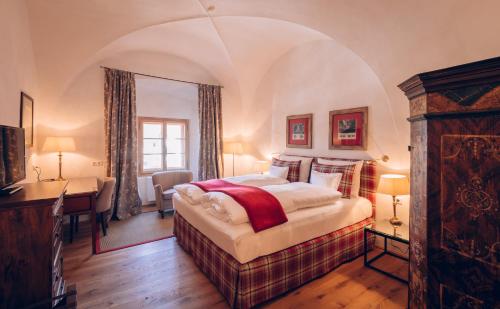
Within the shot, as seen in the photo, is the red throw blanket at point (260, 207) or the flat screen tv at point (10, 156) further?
the red throw blanket at point (260, 207)

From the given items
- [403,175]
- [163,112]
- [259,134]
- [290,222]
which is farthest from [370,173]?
[163,112]

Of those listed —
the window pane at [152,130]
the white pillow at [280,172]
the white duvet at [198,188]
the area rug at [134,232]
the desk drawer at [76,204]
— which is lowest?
the area rug at [134,232]

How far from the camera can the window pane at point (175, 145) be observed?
5387mm

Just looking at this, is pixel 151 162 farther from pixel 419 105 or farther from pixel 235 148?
pixel 419 105

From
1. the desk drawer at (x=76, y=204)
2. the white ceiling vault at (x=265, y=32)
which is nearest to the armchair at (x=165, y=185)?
the desk drawer at (x=76, y=204)

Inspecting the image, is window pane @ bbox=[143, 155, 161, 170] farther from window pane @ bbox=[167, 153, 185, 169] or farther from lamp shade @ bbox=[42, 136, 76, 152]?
lamp shade @ bbox=[42, 136, 76, 152]

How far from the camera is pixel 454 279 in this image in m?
1.10

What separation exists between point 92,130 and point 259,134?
10.3ft

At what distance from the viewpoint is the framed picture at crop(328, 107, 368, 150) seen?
10.6 feet

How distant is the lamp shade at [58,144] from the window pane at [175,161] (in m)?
2.01

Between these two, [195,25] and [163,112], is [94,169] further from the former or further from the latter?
[195,25]

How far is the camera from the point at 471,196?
105 cm

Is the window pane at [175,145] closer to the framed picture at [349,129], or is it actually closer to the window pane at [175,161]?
the window pane at [175,161]

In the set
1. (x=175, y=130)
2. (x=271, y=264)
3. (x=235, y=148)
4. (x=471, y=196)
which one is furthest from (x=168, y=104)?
(x=471, y=196)
